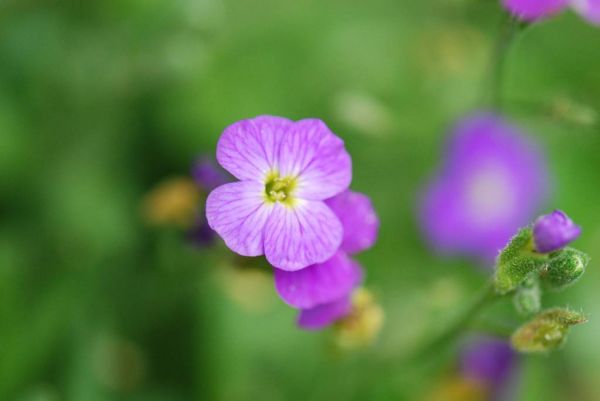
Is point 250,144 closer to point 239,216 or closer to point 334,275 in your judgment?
point 239,216

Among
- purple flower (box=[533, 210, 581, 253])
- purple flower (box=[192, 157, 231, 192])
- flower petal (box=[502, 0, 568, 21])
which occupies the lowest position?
purple flower (box=[533, 210, 581, 253])

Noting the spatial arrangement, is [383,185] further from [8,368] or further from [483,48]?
[8,368]

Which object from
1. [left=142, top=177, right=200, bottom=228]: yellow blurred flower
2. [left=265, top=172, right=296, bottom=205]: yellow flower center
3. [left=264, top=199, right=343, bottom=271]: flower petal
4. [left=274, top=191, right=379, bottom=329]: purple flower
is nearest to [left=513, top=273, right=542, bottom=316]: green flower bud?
[left=274, top=191, right=379, bottom=329]: purple flower

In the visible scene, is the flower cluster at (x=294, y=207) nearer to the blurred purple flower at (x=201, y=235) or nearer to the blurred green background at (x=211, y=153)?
the blurred purple flower at (x=201, y=235)

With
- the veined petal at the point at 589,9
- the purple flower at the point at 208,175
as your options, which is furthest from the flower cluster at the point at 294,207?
the veined petal at the point at 589,9

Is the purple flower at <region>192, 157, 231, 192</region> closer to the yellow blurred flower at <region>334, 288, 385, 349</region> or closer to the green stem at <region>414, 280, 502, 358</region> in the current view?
the yellow blurred flower at <region>334, 288, 385, 349</region>

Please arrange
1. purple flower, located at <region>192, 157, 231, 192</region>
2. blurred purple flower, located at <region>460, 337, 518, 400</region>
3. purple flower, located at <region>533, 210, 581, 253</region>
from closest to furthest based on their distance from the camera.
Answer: purple flower, located at <region>533, 210, 581, 253</region>
purple flower, located at <region>192, 157, 231, 192</region>
blurred purple flower, located at <region>460, 337, 518, 400</region>

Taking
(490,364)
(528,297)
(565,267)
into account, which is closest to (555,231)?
(565,267)
